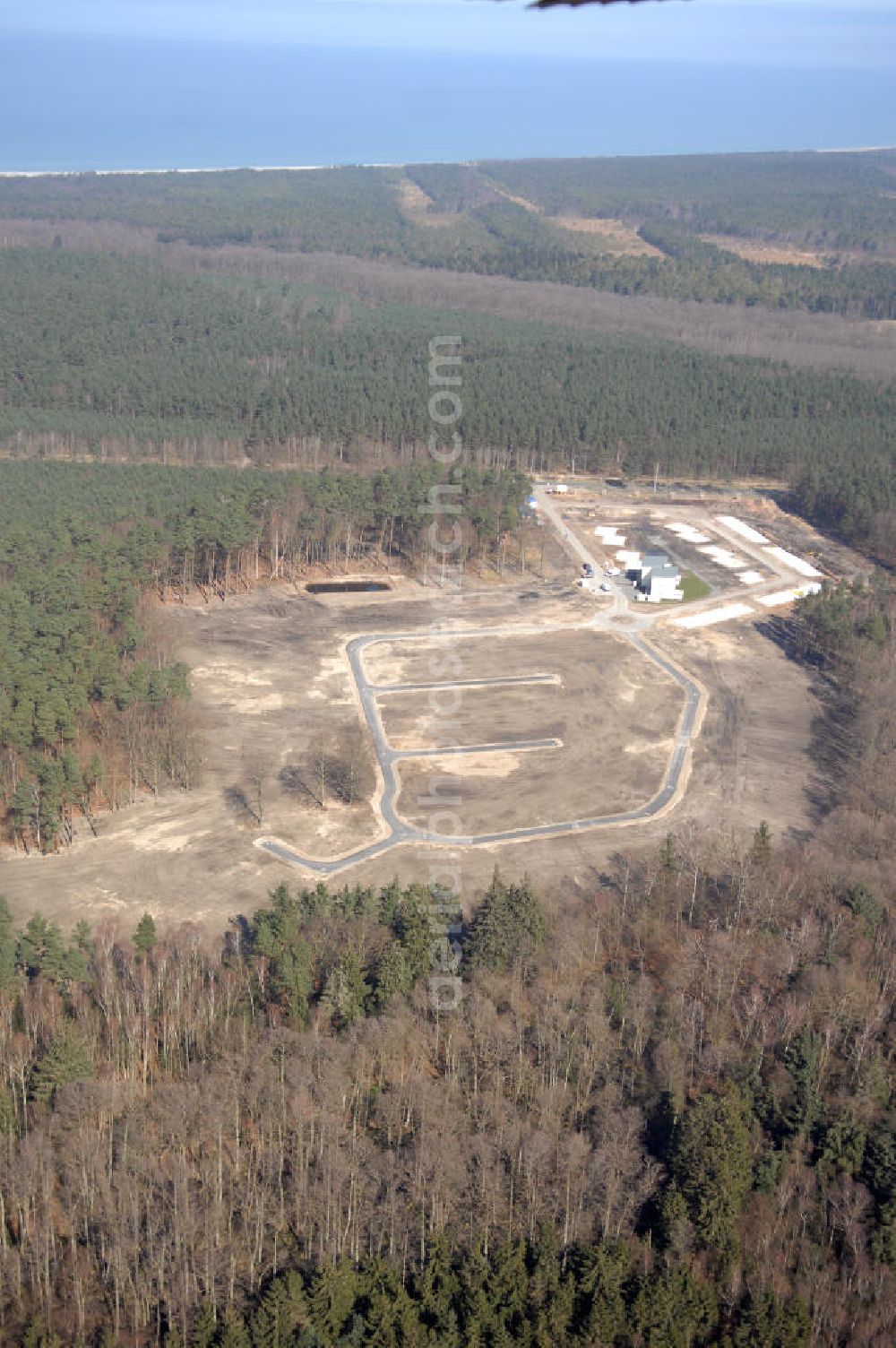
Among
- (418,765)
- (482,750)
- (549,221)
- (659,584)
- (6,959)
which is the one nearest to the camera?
(6,959)

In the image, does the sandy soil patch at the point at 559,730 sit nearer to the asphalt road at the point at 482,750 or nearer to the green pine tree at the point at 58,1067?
the asphalt road at the point at 482,750

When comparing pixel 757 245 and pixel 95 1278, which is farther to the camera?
pixel 757 245

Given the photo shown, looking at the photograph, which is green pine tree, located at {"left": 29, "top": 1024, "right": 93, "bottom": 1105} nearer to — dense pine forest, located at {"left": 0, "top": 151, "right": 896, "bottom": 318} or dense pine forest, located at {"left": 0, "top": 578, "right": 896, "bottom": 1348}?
dense pine forest, located at {"left": 0, "top": 578, "right": 896, "bottom": 1348}

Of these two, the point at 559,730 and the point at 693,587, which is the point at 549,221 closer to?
the point at 693,587

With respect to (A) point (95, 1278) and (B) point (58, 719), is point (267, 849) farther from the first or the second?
(A) point (95, 1278)

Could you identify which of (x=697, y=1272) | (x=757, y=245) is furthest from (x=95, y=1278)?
(x=757, y=245)

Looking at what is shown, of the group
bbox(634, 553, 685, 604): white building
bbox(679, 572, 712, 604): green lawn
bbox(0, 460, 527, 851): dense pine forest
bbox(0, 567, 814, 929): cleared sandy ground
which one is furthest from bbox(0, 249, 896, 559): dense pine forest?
bbox(0, 567, 814, 929): cleared sandy ground

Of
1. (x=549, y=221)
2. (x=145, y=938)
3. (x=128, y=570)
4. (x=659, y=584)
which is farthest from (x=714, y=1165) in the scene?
(x=549, y=221)

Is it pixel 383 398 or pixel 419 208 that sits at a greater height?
pixel 419 208

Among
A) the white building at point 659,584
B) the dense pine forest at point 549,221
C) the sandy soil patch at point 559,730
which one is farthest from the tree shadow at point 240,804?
the dense pine forest at point 549,221
